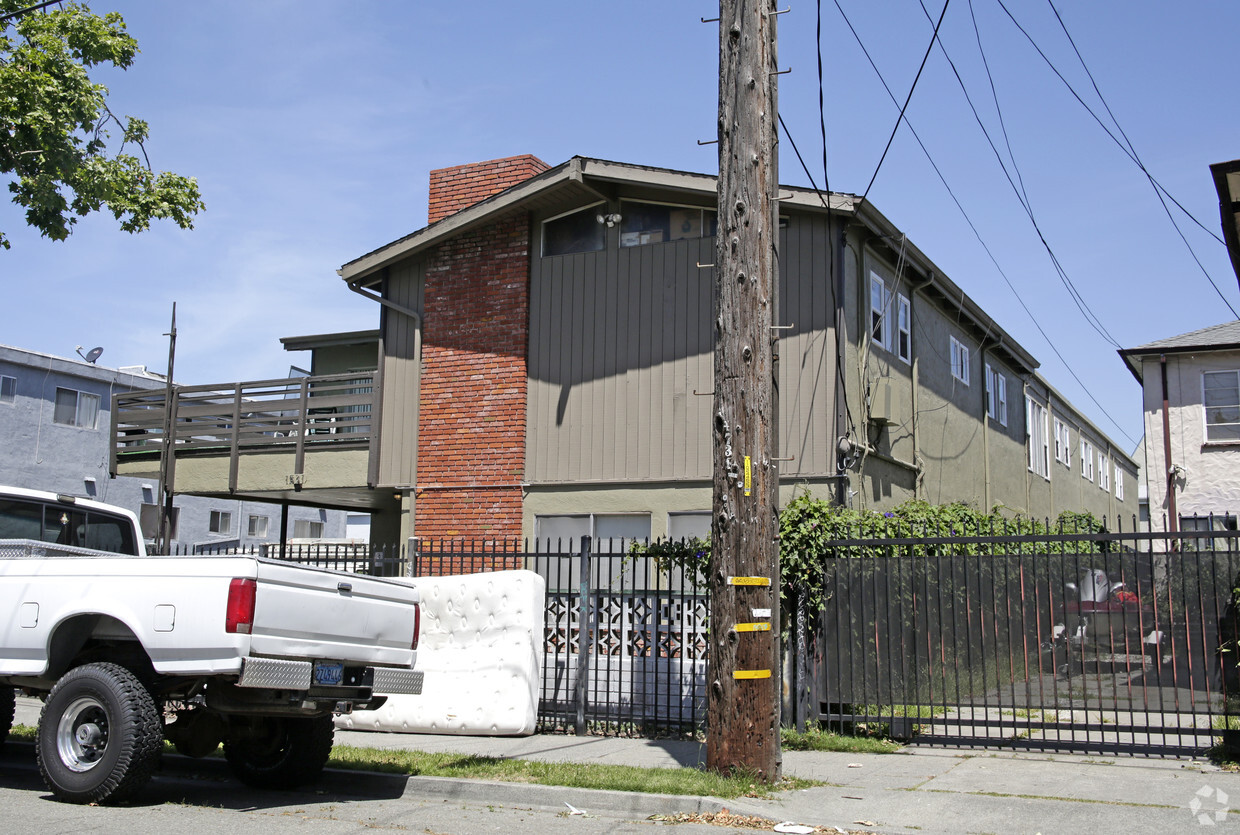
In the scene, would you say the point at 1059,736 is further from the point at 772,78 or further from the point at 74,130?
the point at 74,130

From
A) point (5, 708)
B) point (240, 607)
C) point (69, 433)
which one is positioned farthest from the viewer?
point (69, 433)

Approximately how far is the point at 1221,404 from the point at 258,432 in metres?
19.6

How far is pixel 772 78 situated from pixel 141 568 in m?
5.78

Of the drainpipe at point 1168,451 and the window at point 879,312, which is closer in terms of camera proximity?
the window at point 879,312

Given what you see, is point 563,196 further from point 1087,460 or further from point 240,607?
point 1087,460

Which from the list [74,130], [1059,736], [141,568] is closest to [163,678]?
[141,568]

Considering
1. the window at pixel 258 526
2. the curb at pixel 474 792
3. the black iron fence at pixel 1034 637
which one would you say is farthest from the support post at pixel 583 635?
the window at pixel 258 526

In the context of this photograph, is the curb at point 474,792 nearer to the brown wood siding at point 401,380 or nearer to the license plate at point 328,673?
the license plate at point 328,673

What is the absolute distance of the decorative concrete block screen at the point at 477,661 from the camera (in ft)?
35.7

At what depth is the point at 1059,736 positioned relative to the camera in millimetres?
10008

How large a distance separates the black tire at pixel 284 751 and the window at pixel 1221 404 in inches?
846

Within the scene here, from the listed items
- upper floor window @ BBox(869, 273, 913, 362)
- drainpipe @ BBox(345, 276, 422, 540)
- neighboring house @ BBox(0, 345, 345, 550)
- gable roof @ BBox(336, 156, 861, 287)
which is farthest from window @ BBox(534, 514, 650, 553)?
neighboring house @ BBox(0, 345, 345, 550)

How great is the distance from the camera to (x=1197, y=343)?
23922mm

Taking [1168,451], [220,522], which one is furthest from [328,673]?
[220,522]
